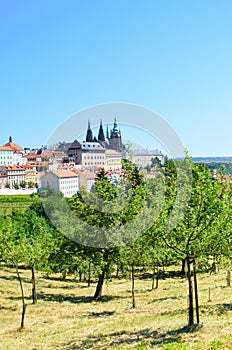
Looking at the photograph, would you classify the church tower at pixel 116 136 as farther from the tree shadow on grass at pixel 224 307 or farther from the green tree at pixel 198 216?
the tree shadow on grass at pixel 224 307

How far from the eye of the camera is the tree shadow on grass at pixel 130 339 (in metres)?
12.6

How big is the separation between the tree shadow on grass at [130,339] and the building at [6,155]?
162890mm

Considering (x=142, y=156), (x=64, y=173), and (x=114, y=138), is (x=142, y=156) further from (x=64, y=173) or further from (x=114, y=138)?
(x=64, y=173)

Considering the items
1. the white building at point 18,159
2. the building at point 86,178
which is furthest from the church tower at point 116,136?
the white building at point 18,159

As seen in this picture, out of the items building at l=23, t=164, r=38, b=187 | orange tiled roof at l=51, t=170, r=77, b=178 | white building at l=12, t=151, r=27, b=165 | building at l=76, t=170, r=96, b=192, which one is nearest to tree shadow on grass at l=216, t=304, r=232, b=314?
building at l=76, t=170, r=96, b=192

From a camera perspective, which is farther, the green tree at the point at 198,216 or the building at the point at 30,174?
the building at the point at 30,174

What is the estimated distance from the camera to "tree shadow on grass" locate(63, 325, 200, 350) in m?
12.6

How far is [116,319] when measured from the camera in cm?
1759

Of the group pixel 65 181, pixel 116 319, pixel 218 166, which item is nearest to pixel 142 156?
pixel 218 166

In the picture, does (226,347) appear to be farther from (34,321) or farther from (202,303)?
(34,321)

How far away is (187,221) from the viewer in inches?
510

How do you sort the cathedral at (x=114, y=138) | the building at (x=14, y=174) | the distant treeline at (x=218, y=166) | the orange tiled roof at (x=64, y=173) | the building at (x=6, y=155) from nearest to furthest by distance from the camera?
the distant treeline at (x=218, y=166) < the cathedral at (x=114, y=138) < the orange tiled roof at (x=64, y=173) < the building at (x=14, y=174) < the building at (x=6, y=155)

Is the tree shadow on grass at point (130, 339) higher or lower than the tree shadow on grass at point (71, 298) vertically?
higher

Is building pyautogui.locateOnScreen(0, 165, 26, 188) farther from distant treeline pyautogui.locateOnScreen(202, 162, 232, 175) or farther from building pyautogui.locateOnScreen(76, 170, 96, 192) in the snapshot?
distant treeline pyautogui.locateOnScreen(202, 162, 232, 175)
